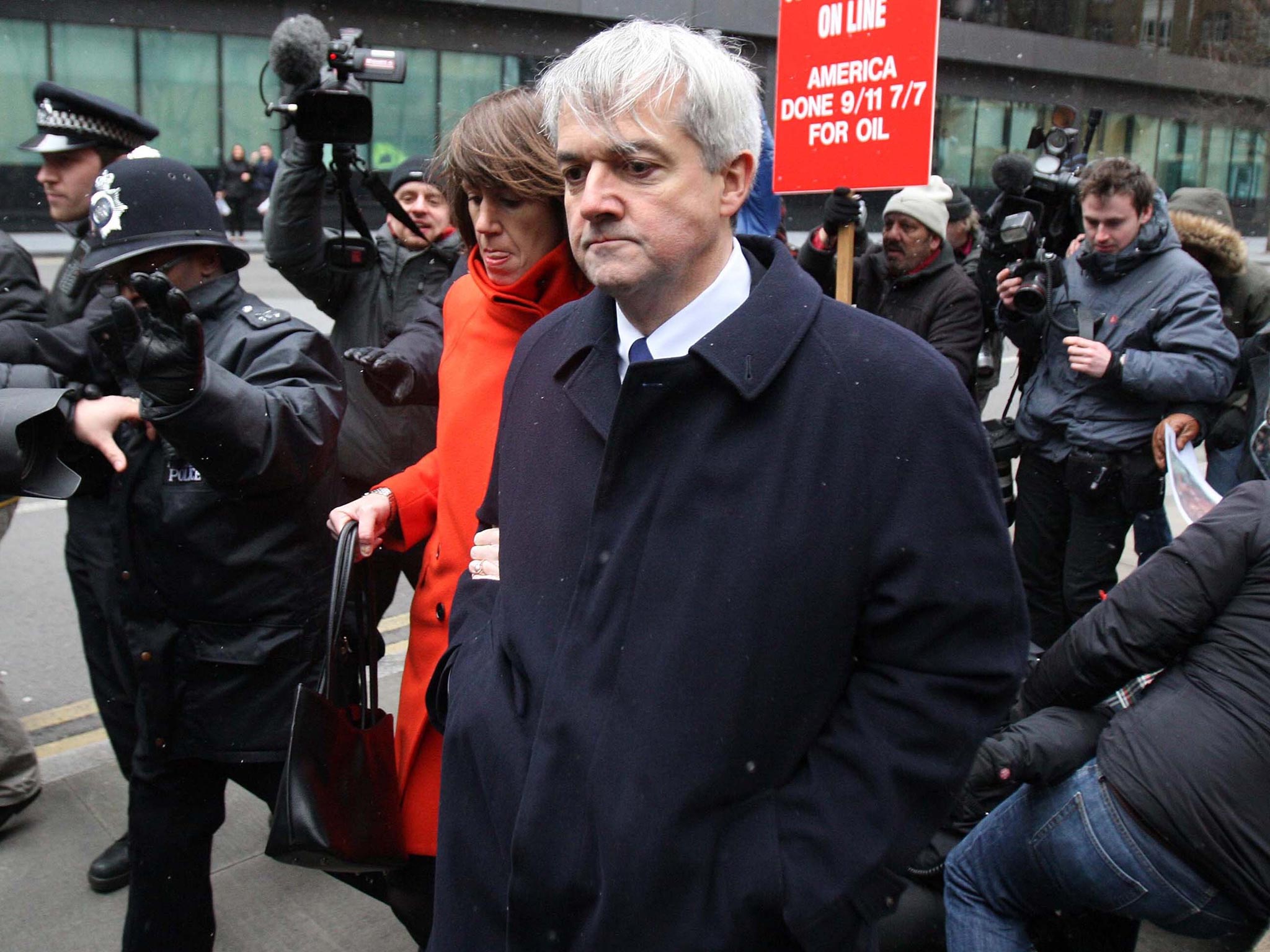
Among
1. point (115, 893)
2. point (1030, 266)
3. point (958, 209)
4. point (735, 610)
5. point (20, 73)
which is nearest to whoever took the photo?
point (735, 610)

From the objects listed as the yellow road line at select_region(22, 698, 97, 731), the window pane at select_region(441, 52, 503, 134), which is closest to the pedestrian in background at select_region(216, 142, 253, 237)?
the window pane at select_region(441, 52, 503, 134)

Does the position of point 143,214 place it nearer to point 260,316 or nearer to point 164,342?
point 260,316

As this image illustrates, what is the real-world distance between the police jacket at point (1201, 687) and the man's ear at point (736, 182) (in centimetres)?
133

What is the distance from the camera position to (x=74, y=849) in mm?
3504

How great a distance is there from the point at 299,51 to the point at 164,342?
5.90ft

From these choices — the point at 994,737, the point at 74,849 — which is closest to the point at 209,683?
the point at 74,849

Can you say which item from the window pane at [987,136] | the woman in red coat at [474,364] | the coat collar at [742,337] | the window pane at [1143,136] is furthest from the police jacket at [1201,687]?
the window pane at [1143,136]

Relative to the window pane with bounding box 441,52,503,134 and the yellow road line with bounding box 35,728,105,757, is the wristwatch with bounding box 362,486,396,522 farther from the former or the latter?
the window pane with bounding box 441,52,503,134

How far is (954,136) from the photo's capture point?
32156 mm

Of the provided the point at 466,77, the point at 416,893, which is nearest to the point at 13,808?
the point at 416,893

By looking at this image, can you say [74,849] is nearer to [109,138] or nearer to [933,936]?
[109,138]

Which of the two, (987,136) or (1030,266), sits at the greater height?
(987,136)

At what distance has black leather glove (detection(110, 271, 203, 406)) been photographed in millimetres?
2055

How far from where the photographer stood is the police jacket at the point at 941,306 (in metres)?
5.11
